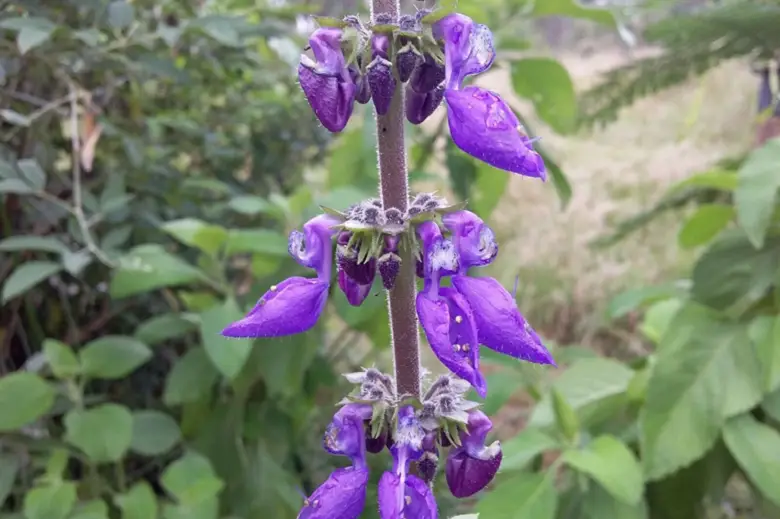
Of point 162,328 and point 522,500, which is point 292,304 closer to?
point 522,500

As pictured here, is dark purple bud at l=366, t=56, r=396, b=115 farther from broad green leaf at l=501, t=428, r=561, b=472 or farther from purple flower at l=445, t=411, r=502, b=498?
broad green leaf at l=501, t=428, r=561, b=472

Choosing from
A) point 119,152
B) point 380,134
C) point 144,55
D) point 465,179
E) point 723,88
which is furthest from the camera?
point 723,88

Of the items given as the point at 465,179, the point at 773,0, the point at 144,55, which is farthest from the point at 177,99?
the point at 773,0

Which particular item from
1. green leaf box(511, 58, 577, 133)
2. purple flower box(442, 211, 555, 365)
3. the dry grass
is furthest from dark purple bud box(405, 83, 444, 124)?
the dry grass

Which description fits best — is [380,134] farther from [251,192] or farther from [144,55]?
[251,192]

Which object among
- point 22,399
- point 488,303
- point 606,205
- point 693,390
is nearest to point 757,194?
point 693,390
